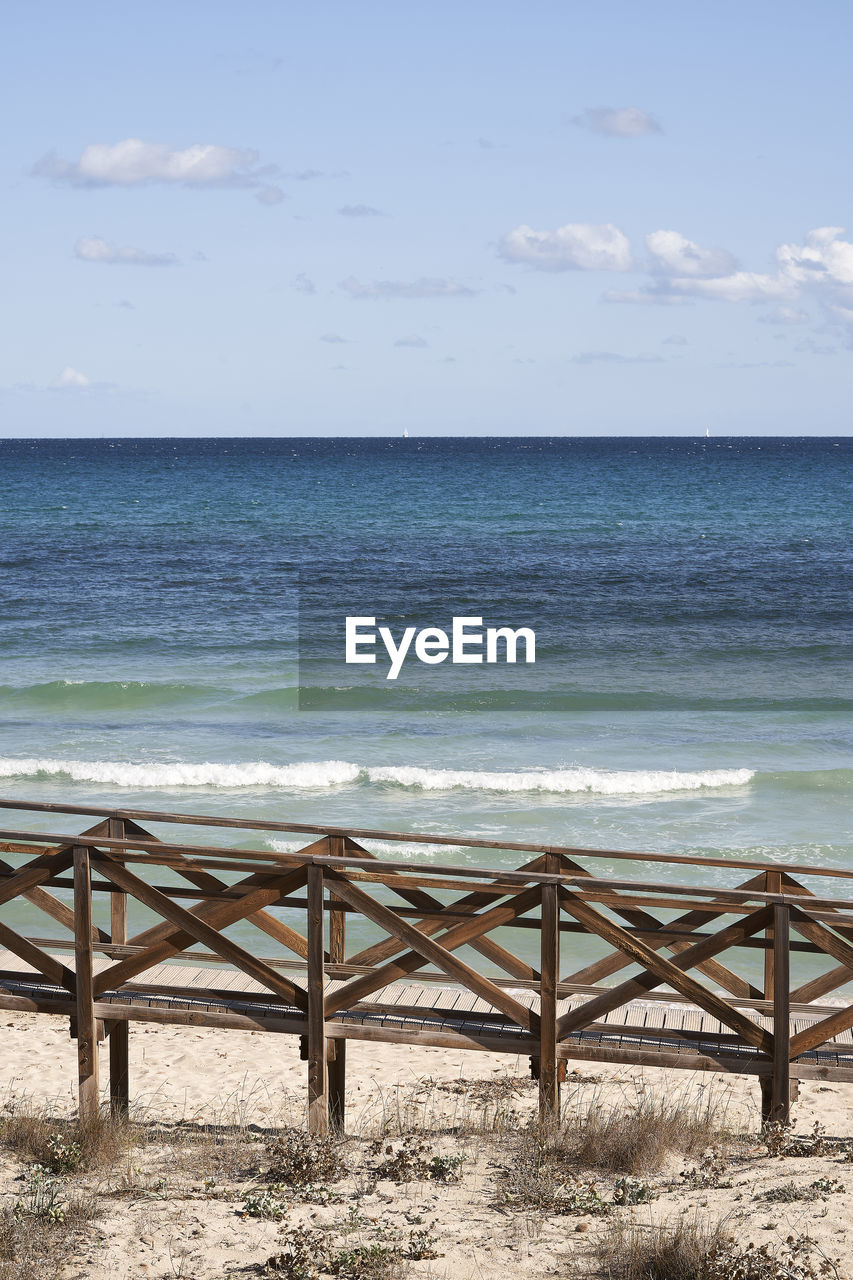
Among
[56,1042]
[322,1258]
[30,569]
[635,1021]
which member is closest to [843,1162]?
[635,1021]

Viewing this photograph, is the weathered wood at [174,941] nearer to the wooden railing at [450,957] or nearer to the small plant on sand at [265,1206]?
the wooden railing at [450,957]

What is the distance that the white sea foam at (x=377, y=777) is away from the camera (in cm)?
1873

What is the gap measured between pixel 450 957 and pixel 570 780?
1166 centimetres

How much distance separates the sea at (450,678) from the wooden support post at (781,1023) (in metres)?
1.84

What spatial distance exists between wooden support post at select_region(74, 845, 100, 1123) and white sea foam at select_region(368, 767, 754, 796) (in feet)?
35.7

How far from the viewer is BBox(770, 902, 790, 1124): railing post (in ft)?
22.9

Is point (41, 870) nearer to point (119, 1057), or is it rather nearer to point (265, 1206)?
point (119, 1057)

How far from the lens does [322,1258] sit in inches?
234

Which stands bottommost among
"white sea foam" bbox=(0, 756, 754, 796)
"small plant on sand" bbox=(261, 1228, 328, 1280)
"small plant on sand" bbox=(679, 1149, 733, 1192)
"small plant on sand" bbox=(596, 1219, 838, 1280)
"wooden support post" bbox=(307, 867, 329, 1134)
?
"small plant on sand" bbox=(261, 1228, 328, 1280)

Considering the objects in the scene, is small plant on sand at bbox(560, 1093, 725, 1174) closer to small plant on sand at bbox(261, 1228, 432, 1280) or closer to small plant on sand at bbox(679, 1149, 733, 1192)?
small plant on sand at bbox(679, 1149, 733, 1192)

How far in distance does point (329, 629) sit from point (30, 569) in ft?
46.1

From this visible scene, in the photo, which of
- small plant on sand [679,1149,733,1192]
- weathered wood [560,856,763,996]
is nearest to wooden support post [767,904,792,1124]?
small plant on sand [679,1149,733,1192]

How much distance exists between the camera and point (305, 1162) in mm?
6996

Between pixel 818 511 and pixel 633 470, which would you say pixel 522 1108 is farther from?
pixel 633 470
